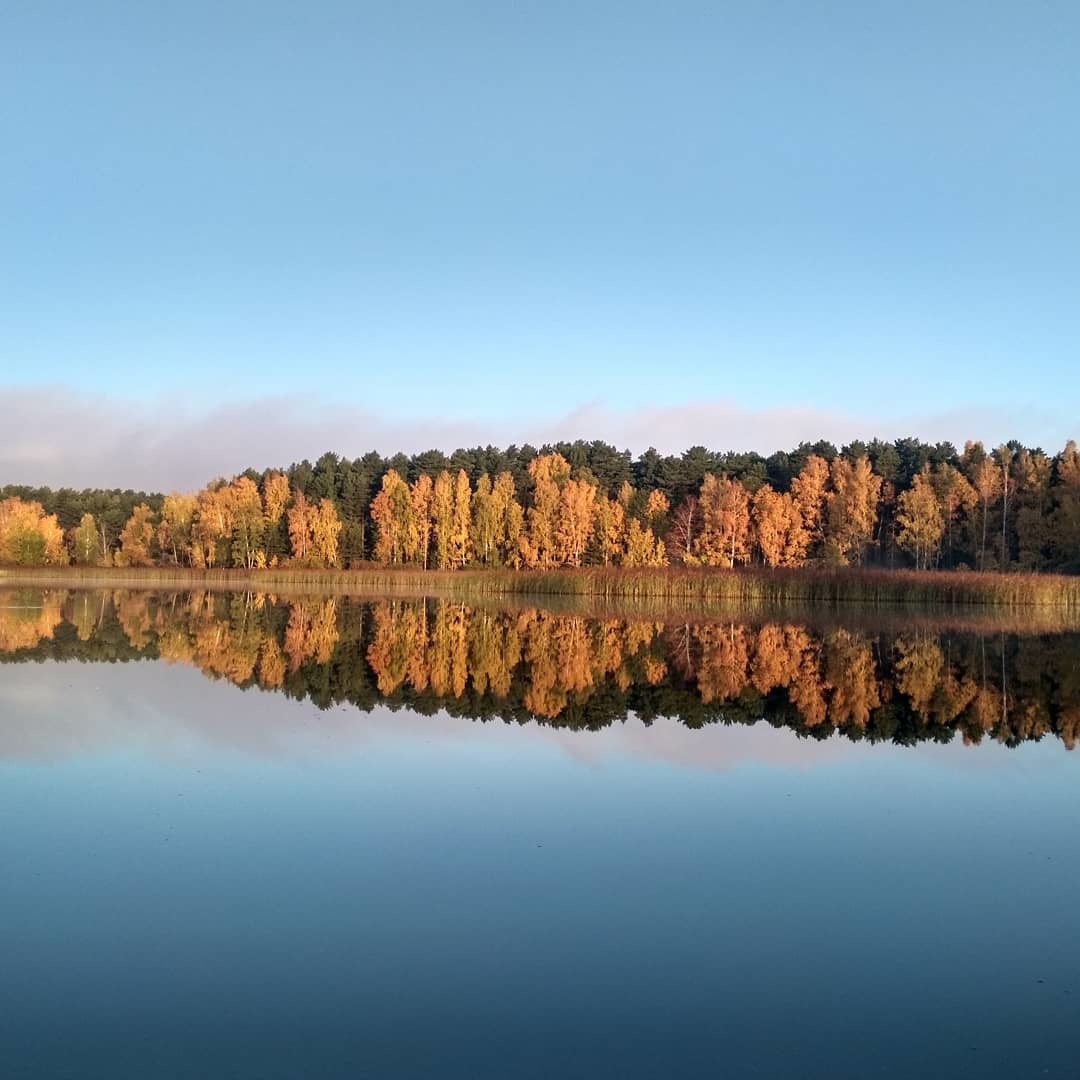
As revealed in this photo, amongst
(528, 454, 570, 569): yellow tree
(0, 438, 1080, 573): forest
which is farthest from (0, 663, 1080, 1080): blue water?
(528, 454, 570, 569): yellow tree

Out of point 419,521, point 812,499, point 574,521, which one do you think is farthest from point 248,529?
point 812,499

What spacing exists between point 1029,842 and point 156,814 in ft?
19.3

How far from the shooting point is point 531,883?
17.9ft

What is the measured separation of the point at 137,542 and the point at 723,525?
42.2 m

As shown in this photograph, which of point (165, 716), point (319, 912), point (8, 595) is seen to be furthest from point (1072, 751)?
point (8, 595)

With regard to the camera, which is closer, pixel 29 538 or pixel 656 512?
pixel 656 512

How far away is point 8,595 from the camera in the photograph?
36.2m

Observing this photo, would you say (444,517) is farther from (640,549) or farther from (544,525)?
(640,549)

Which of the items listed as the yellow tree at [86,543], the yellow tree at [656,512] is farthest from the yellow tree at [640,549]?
the yellow tree at [86,543]

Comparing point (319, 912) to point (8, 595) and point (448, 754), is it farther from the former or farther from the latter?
point (8, 595)

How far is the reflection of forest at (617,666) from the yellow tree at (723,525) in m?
32.1

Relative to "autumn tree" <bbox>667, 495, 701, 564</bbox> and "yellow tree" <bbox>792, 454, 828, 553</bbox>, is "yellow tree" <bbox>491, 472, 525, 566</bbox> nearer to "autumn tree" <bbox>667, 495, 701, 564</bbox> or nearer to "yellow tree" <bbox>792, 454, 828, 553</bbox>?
"autumn tree" <bbox>667, 495, 701, 564</bbox>

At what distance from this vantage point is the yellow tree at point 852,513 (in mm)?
56062

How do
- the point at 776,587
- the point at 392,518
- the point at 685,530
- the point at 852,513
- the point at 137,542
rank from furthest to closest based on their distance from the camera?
the point at 137,542, the point at 392,518, the point at 685,530, the point at 852,513, the point at 776,587
